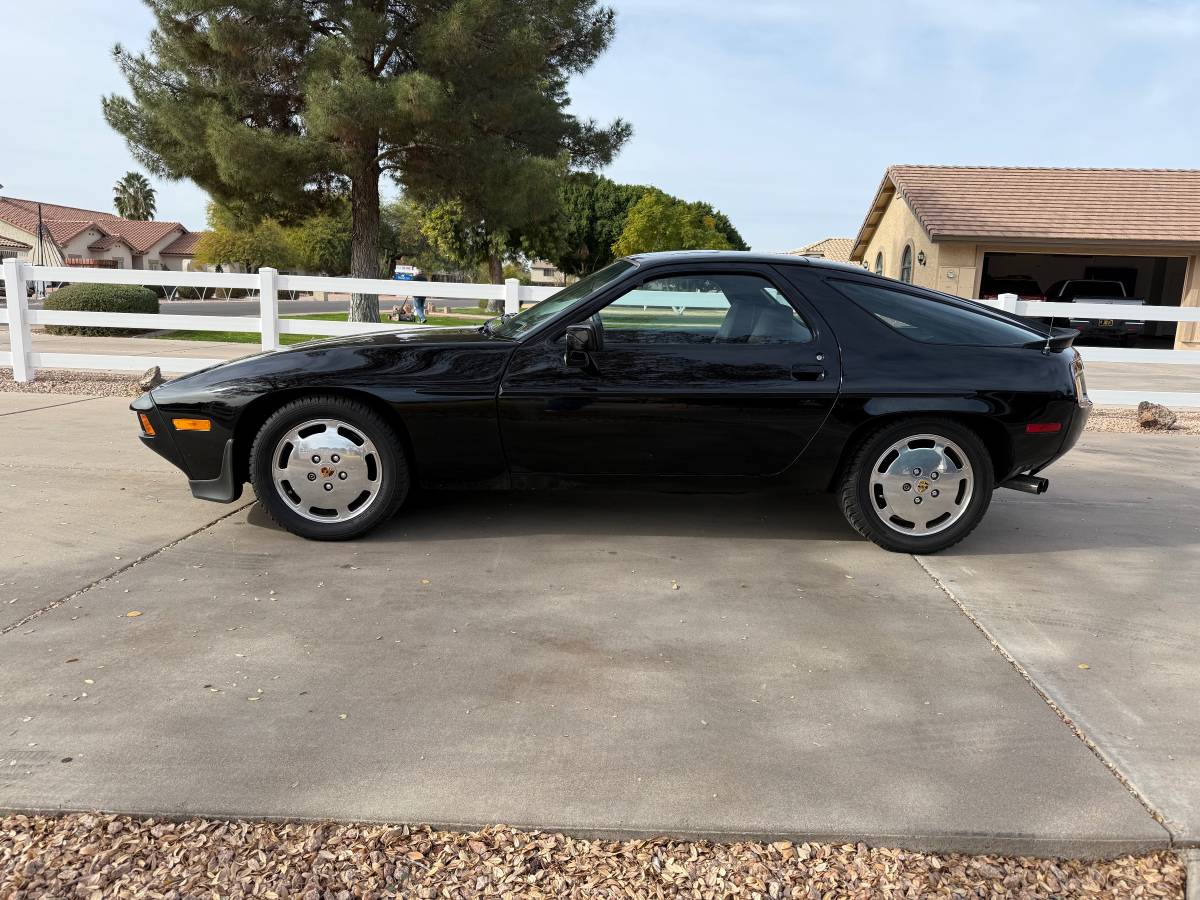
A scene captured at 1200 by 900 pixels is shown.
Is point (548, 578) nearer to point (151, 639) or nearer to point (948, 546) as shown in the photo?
point (151, 639)

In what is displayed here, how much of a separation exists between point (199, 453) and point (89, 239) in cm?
7506

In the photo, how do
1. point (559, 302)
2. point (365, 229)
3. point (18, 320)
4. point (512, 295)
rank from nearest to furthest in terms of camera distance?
point (559, 302), point (512, 295), point (18, 320), point (365, 229)

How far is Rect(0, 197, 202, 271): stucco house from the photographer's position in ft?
199

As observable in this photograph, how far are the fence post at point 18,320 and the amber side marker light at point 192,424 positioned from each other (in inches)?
272

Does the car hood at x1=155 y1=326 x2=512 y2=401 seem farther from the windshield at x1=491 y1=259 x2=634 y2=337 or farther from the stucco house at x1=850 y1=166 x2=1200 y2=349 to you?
the stucco house at x1=850 y1=166 x2=1200 y2=349

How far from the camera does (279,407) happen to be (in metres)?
4.48

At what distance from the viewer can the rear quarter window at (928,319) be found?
15.1ft

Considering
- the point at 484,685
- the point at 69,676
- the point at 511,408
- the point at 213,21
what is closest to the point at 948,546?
the point at 511,408

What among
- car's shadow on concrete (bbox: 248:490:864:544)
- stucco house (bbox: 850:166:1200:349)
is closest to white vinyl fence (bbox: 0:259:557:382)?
car's shadow on concrete (bbox: 248:490:864:544)

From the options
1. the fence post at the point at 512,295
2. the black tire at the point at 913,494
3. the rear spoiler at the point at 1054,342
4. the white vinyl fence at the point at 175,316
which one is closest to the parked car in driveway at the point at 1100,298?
the fence post at the point at 512,295

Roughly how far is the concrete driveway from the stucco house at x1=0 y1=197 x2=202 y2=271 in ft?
196

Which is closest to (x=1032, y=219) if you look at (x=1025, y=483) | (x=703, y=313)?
(x=1025, y=483)

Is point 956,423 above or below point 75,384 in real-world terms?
above

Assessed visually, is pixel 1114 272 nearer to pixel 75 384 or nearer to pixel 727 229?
pixel 75 384
